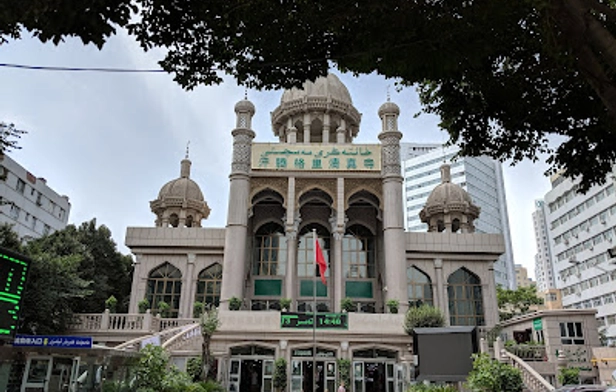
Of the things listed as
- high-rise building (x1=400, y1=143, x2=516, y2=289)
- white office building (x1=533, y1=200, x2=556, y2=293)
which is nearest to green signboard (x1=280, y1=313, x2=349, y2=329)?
high-rise building (x1=400, y1=143, x2=516, y2=289)

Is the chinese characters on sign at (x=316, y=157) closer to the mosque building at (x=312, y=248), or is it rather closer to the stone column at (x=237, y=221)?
the mosque building at (x=312, y=248)

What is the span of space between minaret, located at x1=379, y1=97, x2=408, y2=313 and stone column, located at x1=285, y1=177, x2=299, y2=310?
5164 millimetres

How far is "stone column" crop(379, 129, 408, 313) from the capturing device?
27.8 meters

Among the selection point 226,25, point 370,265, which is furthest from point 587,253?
point 226,25

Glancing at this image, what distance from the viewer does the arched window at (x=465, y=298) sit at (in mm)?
30547

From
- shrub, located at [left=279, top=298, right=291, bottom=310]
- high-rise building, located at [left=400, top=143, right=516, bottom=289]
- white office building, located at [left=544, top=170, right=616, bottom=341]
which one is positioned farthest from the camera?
high-rise building, located at [left=400, top=143, right=516, bottom=289]

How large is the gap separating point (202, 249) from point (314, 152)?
351 inches

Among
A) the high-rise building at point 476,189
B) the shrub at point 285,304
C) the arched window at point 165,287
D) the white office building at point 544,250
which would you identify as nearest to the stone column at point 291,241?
the shrub at point 285,304

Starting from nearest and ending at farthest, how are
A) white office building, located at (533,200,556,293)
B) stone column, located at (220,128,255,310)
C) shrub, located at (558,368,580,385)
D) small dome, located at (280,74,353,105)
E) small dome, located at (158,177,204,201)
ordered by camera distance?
shrub, located at (558,368,580,385)
stone column, located at (220,128,255,310)
small dome, located at (158,177,204,201)
small dome, located at (280,74,353,105)
white office building, located at (533,200,556,293)

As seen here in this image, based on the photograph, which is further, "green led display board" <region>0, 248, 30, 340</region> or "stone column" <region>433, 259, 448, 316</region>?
"stone column" <region>433, 259, 448, 316</region>

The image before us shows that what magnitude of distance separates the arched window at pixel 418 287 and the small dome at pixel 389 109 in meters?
9.57

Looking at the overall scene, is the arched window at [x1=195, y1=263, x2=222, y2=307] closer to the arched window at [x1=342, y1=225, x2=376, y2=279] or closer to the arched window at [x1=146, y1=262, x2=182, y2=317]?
the arched window at [x1=146, y1=262, x2=182, y2=317]

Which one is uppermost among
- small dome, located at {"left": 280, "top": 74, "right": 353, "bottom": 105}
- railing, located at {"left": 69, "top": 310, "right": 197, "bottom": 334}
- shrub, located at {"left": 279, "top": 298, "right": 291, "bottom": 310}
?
small dome, located at {"left": 280, "top": 74, "right": 353, "bottom": 105}

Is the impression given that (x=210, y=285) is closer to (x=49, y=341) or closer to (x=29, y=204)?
(x=29, y=204)
